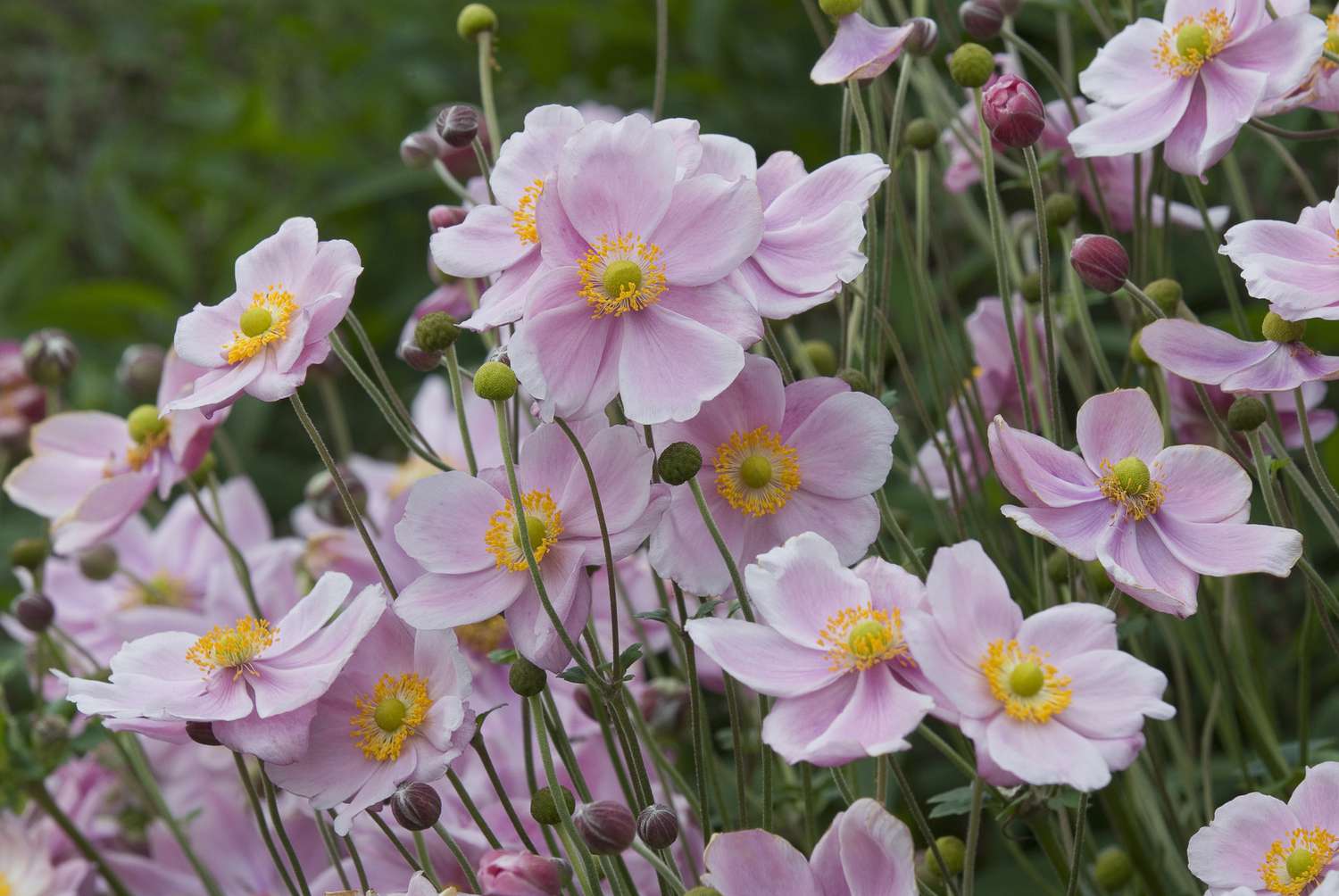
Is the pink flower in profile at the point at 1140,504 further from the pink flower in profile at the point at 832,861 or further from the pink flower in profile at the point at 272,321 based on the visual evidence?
the pink flower in profile at the point at 272,321

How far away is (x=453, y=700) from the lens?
0.61 m

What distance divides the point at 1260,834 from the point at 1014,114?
0.31 m

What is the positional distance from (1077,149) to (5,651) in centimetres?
103

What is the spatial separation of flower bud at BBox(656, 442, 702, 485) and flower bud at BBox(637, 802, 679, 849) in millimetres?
131

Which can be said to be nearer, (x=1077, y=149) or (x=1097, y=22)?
(x=1077, y=149)

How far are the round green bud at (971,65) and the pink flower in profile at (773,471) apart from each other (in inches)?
6.8

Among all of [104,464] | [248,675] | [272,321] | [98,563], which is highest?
[272,321]

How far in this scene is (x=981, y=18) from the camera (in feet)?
2.60

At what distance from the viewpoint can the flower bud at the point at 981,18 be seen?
0.79m

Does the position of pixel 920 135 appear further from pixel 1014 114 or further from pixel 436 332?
pixel 436 332

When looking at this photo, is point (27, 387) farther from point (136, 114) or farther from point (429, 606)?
point (136, 114)

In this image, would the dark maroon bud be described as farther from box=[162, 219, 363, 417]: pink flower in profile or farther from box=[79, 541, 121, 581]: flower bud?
box=[79, 541, 121, 581]: flower bud

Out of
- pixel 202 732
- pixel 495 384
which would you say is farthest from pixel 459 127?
pixel 202 732

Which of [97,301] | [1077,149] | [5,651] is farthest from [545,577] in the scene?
[97,301]
